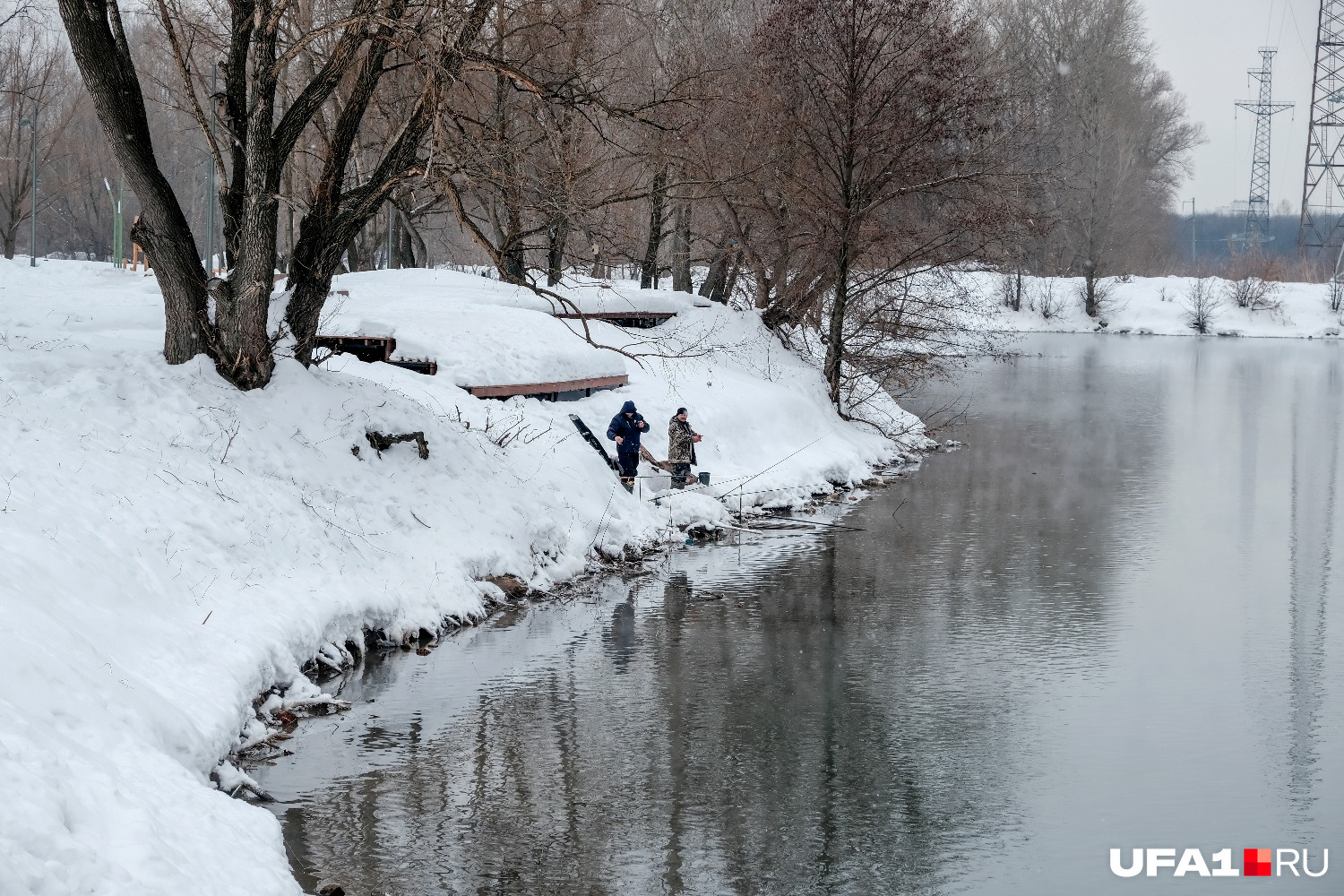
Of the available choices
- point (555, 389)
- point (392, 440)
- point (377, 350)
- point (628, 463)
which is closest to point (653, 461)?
point (628, 463)

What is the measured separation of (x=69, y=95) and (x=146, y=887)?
68.3 metres

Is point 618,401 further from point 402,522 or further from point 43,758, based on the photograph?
point 43,758

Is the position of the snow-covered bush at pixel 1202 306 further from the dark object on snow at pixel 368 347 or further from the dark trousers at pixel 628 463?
the dark object on snow at pixel 368 347

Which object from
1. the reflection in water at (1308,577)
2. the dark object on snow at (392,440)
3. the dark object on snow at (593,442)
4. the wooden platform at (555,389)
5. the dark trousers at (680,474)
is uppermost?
the wooden platform at (555,389)

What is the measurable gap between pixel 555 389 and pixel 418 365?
7.62 feet

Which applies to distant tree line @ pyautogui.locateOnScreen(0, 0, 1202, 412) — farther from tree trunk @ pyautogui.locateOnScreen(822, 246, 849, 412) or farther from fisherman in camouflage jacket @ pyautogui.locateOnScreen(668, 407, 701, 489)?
fisherman in camouflage jacket @ pyautogui.locateOnScreen(668, 407, 701, 489)

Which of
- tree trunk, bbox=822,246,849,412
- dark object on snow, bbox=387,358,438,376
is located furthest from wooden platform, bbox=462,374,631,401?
tree trunk, bbox=822,246,849,412

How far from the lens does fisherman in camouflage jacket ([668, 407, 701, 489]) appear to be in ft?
66.7

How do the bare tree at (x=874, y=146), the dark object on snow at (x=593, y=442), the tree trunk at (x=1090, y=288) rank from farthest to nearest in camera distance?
the tree trunk at (x=1090, y=288) < the bare tree at (x=874, y=146) < the dark object on snow at (x=593, y=442)

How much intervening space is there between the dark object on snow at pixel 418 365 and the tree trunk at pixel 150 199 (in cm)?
547

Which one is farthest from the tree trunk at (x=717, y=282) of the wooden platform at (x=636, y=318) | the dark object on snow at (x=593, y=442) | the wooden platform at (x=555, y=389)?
the dark object on snow at (x=593, y=442)

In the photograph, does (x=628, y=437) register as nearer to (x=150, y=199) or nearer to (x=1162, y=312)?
(x=150, y=199)

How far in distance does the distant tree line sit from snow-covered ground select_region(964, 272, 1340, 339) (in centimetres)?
963

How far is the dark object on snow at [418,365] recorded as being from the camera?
20.4 meters
